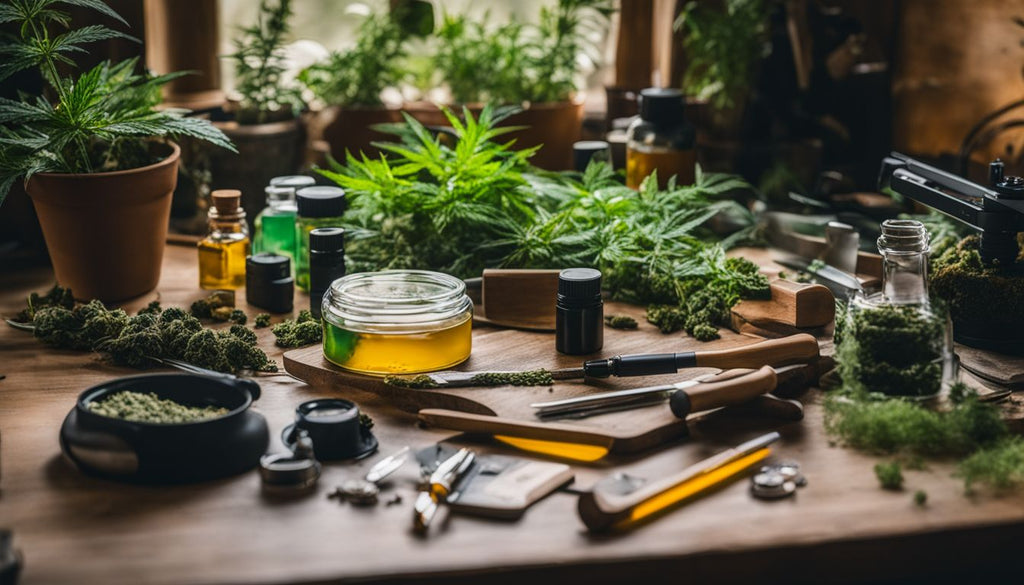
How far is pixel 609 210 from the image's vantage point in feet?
5.95

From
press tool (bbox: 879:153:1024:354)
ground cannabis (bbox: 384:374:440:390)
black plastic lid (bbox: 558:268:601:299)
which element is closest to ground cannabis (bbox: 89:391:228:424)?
ground cannabis (bbox: 384:374:440:390)

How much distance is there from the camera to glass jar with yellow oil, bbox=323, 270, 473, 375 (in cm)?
146

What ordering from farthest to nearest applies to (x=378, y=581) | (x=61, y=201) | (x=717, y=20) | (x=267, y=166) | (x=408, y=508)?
(x=717, y=20) < (x=267, y=166) < (x=61, y=201) < (x=408, y=508) < (x=378, y=581)

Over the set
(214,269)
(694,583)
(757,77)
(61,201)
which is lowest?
(694,583)

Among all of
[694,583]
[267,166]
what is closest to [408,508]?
[694,583]

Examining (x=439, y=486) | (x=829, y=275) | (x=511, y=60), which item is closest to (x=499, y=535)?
(x=439, y=486)

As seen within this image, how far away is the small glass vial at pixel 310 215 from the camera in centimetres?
176

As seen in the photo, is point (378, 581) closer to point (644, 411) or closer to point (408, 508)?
point (408, 508)

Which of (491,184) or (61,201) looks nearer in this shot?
(61,201)

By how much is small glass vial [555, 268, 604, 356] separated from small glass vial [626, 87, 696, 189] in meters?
0.54

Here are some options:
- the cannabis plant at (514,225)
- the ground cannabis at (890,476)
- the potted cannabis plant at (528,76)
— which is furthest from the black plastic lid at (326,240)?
the ground cannabis at (890,476)

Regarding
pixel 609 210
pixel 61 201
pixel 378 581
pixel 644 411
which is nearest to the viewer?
pixel 378 581

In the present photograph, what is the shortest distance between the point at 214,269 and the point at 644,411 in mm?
811

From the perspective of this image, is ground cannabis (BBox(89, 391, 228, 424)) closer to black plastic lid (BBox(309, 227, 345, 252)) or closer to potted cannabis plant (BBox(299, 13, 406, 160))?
black plastic lid (BBox(309, 227, 345, 252))
